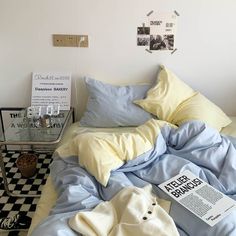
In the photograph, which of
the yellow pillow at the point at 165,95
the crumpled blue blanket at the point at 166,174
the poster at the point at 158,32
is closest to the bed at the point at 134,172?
the crumpled blue blanket at the point at 166,174

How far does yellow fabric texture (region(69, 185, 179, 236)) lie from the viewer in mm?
1103

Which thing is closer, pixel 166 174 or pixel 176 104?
pixel 166 174

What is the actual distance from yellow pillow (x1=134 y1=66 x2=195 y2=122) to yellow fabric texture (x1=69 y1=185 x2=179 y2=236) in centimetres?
96

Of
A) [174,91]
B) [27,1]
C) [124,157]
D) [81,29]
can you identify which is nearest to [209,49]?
[174,91]

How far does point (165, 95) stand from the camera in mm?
2156

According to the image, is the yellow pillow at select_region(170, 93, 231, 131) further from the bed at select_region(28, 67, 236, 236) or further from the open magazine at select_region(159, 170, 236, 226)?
the open magazine at select_region(159, 170, 236, 226)

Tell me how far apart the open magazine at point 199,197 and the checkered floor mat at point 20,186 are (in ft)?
3.46

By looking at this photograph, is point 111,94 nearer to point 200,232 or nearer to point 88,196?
point 88,196

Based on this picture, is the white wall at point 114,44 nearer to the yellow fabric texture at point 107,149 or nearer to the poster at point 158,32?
the poster at point 158,32

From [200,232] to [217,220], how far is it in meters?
0.08

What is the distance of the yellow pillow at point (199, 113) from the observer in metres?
2.05

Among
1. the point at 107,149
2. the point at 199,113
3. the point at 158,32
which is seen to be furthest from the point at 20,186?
the point at 158,32

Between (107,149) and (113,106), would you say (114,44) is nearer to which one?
(113,106)

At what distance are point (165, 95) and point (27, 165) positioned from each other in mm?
1137
